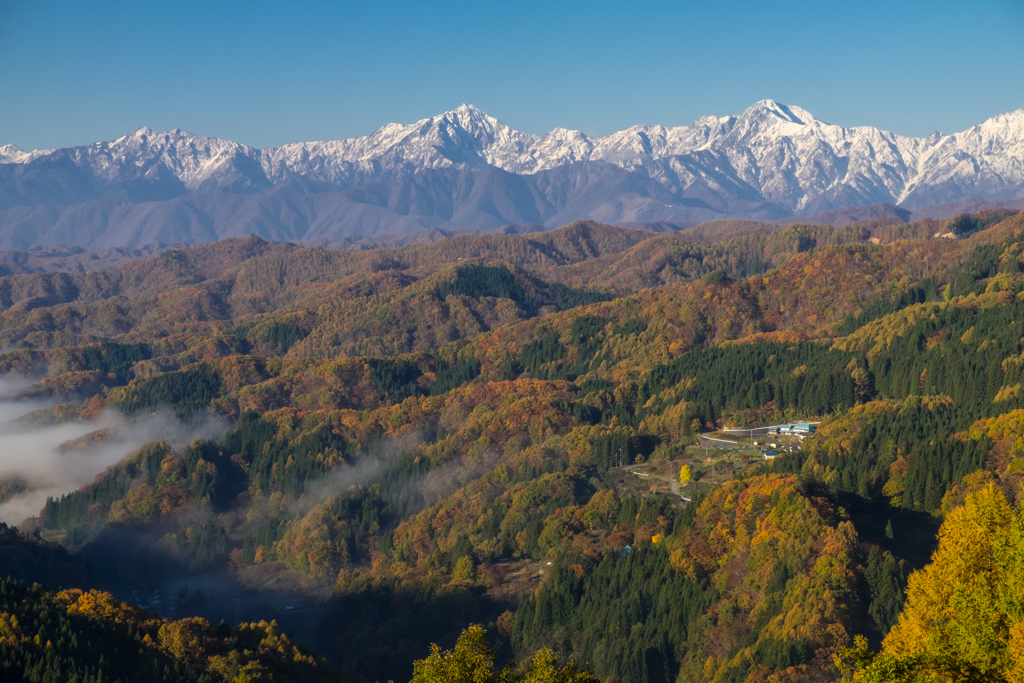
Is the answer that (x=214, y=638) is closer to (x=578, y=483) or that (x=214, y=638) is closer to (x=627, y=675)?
(x=627, y=675)

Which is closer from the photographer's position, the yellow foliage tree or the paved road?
the yellow foliage tree

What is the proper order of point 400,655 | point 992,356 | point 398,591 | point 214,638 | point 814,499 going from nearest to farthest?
1. point 214,638
2. point 814,499
3. point 400,655
4. point 398,591
5. point 992,356

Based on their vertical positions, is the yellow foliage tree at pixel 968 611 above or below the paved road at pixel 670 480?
above

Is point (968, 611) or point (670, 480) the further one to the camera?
point (670, 480)

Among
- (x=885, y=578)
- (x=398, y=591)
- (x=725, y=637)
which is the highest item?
(x=885, y=578)

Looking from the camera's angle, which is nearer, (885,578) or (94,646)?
(94,646)

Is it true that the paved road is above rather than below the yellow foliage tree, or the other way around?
below

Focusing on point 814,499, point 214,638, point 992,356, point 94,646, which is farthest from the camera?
point 992,356

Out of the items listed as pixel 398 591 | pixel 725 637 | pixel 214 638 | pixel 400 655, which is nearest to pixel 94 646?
pixel 214 638

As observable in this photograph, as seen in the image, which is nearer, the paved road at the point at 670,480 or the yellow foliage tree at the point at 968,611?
the yellow foliage tree at the point at 968,611

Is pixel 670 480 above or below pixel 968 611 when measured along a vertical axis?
below

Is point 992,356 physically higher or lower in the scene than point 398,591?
higher
